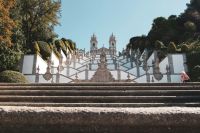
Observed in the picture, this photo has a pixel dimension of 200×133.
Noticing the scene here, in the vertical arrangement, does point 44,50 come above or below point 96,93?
above

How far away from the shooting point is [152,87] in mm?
9547

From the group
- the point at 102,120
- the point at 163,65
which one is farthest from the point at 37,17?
the point at 102,120

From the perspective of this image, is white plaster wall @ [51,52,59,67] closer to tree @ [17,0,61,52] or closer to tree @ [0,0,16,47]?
tree @ [17,0,61,52]

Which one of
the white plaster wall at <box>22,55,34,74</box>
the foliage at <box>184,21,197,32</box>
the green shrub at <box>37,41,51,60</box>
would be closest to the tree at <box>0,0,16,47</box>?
the white plaster wall at <box>22,55,34,74</box>

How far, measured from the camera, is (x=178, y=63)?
31.9 m

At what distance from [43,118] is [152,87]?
17.6 feet

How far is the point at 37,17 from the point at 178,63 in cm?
1478

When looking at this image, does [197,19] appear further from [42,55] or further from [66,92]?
[66,92]

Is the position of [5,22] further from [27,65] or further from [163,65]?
[163,65]

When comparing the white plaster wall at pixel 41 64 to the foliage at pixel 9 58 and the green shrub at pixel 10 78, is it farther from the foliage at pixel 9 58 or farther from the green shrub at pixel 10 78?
the green shrub at pixel 10 78

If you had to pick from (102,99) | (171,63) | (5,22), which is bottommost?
(102,99)

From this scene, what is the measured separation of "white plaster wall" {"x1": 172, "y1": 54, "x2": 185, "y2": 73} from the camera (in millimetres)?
31531

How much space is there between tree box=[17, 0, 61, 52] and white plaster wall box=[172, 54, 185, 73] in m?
13.1

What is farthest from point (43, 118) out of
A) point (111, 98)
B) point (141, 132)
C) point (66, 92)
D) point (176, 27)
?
point (176, 27)
